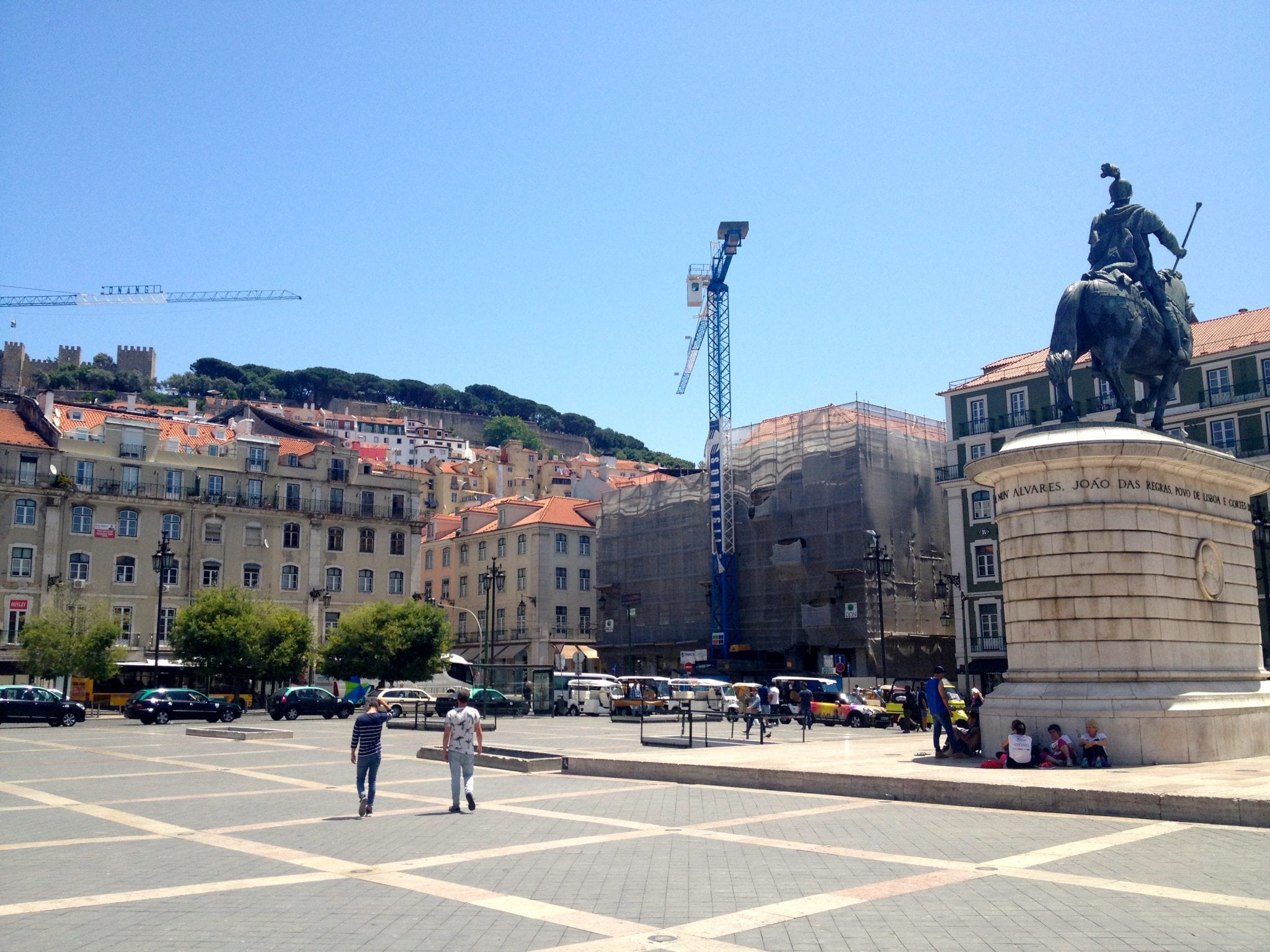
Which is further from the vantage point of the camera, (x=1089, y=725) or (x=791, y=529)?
(x=791, y=529)

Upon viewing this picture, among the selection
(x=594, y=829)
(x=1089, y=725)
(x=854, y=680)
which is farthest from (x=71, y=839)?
(x=854, y=680)

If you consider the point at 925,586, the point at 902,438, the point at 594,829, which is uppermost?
the point at 902,438

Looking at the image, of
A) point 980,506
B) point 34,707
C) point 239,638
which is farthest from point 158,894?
point 980,506

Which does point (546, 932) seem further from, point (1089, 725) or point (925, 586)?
point (925, 586)

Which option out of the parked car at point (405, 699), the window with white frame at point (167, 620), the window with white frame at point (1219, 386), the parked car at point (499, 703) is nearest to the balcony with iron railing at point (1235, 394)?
the window with white frame at point (1219, 386)

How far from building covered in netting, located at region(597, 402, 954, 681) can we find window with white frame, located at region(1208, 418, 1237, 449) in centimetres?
1659

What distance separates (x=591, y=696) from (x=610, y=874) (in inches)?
1675

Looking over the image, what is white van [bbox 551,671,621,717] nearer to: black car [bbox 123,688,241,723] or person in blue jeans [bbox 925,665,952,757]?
black car [bbox 123,688,241,723]

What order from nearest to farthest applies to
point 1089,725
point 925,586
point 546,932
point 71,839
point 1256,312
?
point 546,932 → point 71,839 → point 1089,725 → point 1256,312 → point 925,586

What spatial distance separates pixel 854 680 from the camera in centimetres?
5553

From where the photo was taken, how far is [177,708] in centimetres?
4275

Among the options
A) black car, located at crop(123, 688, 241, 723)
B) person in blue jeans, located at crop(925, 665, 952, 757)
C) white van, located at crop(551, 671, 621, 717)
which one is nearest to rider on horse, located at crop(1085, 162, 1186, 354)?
person in blue jeans, located at crop(925, 665, 952, 757)

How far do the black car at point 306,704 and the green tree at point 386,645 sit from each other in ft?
32.0

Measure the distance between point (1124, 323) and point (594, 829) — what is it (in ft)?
43.3
